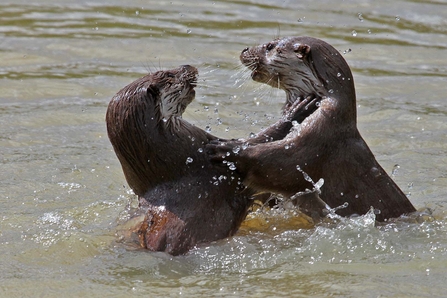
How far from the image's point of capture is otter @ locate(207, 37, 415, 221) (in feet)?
16.3

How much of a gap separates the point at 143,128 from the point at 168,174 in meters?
0.28

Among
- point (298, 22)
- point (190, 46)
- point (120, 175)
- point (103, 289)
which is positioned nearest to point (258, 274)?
point (103, 289)

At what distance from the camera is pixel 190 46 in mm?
9344

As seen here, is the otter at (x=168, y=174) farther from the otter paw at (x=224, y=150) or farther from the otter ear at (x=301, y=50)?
the otter ear at (x=301, y=50)

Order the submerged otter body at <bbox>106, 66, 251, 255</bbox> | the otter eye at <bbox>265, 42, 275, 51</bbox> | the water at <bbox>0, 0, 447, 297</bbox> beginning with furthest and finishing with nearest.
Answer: the otter eye at <bbox>265, 42, 275, 51</bbox>, the submerged otter body at <bbox>106, 66, 251, 255</bbox>, the water at <bbox>0, 0, 447, 297</bbox>

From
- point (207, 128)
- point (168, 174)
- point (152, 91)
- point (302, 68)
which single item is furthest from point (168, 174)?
point (302, 68)

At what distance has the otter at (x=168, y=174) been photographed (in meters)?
4.86

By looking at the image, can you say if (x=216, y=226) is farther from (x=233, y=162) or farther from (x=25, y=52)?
(x=25, y=52)

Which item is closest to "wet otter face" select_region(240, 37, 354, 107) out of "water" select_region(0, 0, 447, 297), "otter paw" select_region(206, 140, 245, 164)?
"water" select_region(0, 0, 447, 297)

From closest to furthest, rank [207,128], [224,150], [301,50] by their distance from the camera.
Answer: [224,150]
[301,50]
[207,128]

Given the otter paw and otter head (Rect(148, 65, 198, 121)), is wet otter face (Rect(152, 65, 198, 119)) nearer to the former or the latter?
otter head (Rect(148, 65, 198, 121))

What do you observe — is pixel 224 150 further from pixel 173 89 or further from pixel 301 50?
pixel 301 50

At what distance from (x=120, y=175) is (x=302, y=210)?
1.80 meters

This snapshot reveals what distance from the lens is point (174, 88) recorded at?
5.13 meters
